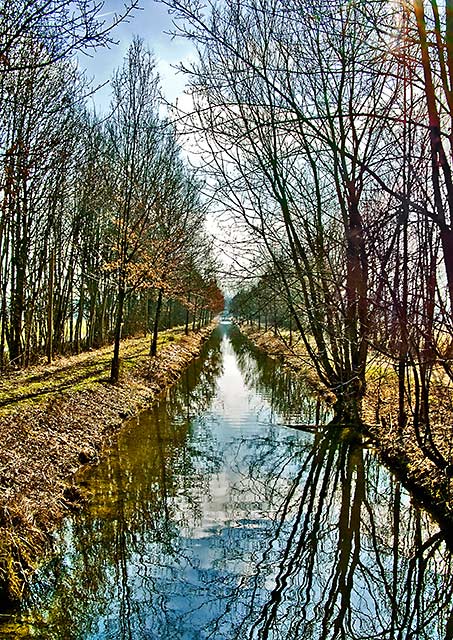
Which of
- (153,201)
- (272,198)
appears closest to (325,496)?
(272,198)

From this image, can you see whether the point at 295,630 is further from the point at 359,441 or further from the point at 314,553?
the point at 359,441

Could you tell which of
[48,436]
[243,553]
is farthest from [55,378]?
[243,553]

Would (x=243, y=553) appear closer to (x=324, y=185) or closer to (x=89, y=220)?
(x=324, y=185)

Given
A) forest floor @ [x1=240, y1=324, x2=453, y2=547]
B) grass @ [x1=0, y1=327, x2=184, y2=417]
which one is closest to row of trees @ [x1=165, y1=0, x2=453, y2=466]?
forest floor @ [x1=240, y1=324, x2=453, y2=547]

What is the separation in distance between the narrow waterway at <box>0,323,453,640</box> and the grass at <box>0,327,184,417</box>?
7.04 feet

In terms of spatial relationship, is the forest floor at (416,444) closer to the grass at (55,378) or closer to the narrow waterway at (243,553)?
the narrow waterway at (243,553)

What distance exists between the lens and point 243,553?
674 centimetres

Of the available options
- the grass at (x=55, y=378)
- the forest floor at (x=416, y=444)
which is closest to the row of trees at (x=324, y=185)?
the forest floor at (x=416, y=444)

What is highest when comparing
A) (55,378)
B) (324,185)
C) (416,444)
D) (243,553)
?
(324,185)

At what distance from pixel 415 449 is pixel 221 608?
17.5 feet

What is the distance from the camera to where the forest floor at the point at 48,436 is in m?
6.25

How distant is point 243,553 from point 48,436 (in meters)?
4.58

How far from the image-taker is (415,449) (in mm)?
Result: 9703

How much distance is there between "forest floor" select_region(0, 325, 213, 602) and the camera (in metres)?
6.25
